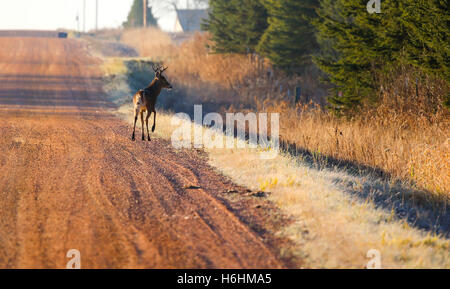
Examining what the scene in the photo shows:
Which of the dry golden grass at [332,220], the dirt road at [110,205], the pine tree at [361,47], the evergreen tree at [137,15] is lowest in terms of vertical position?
the dirt road at [110,205]

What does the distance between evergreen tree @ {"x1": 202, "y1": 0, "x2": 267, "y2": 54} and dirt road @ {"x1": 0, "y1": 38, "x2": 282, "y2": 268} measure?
14425mm

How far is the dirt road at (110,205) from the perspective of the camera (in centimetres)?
523

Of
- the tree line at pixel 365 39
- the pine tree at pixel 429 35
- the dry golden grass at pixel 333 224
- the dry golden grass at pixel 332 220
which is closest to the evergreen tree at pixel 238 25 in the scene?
the tree line at pixel 365 39

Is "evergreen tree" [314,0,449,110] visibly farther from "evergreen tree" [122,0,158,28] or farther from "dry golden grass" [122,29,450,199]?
"evergreen tree" [122,0,158,28]

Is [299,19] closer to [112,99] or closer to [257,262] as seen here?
[112,99]

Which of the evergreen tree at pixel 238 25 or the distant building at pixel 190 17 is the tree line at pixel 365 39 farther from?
the distant building at pixel 190 17

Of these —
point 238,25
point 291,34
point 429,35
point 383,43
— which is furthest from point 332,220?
point 238,25

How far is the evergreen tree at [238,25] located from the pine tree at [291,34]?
105 inches

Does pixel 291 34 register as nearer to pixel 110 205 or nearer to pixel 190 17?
pixel 110 205

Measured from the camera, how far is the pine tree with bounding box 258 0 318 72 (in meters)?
22.4

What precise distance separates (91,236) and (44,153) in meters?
5.54

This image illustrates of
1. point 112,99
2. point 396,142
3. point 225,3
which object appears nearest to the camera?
point 396,142

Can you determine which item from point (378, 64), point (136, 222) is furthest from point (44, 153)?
point (378, 64)
